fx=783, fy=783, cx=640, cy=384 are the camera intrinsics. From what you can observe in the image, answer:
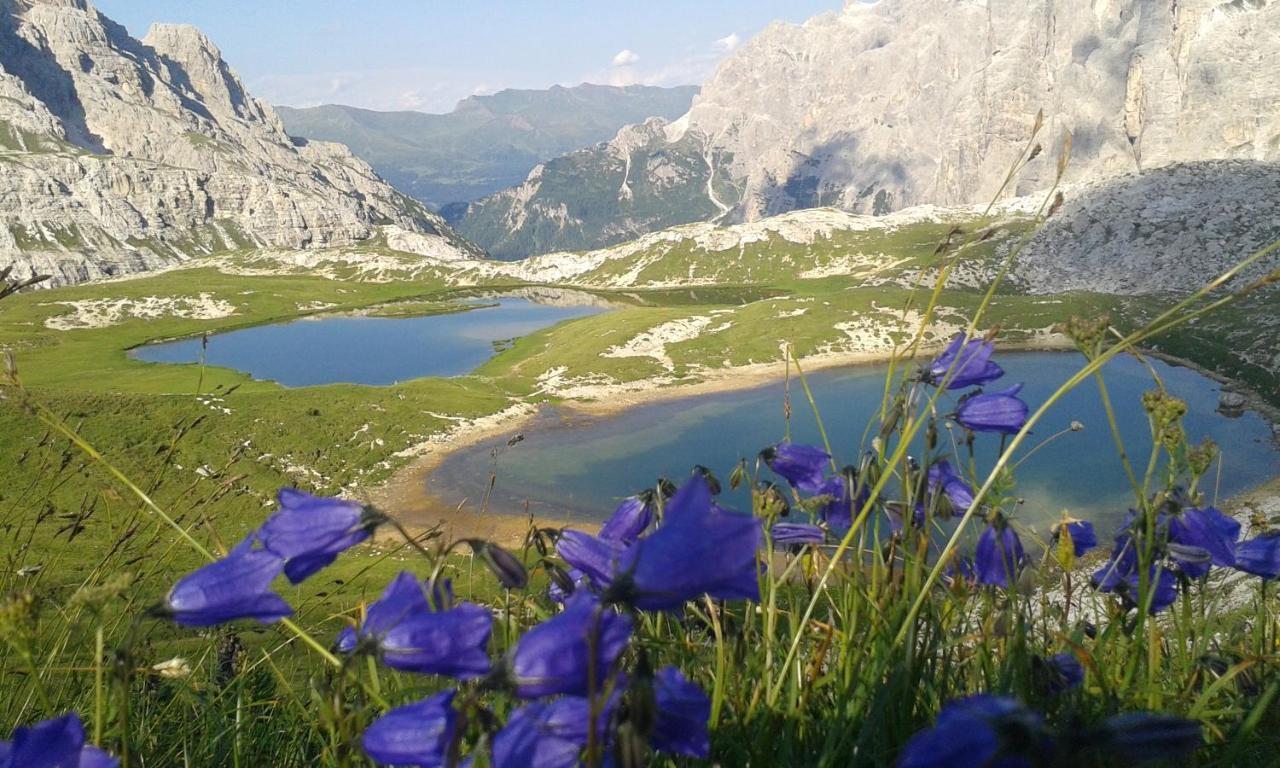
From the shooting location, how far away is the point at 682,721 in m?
1.19

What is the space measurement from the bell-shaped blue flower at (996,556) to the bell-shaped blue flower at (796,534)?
53 cm

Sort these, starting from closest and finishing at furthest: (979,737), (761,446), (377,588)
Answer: (979,737), (377,588), (761,446)

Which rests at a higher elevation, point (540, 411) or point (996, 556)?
point (996, 556)

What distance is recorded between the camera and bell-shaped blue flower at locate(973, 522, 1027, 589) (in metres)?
2.42

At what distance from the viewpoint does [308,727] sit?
3.07 meters

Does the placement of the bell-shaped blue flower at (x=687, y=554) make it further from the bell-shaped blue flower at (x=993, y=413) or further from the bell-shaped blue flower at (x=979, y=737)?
the bell-shaped blue flower at (x=993, y=413)

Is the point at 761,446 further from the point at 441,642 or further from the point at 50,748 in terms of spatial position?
the point at 50,748

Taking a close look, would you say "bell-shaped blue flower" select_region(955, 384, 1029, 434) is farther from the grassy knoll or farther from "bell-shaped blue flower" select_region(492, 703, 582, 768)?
"bell-shaped blue flower" select_region(492, 703, 582, 768)

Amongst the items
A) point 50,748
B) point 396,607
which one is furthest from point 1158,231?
point 50,748

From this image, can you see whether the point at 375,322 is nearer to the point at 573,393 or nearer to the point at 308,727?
the point at 573,393

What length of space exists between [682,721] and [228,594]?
2.83ft

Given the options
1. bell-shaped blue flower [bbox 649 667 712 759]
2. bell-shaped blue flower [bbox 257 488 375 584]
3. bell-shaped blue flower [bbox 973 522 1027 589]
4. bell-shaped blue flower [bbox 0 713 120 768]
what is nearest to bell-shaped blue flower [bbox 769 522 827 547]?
bell-shaped blue flower [bbox 973 522 1027 589]

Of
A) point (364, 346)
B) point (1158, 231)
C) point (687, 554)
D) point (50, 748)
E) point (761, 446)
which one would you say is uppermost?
point (687, 554)

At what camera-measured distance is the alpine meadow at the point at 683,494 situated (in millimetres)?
1204
